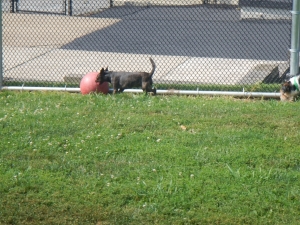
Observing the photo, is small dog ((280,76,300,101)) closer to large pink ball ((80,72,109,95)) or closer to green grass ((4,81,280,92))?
green grass ((4,81,280,92))

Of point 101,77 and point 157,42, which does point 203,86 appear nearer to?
point 101,77

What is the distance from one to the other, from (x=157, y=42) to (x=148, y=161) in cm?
771

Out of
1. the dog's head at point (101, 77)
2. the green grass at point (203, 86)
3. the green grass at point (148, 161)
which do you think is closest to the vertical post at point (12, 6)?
the green grass at point (203, 86)

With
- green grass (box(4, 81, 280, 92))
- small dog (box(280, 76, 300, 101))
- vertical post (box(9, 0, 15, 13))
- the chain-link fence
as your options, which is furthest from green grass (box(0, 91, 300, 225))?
vertical post (box(9, 0, 15, 13))

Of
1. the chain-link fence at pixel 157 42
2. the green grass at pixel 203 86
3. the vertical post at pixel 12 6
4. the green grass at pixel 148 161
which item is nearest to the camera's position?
the green grass at pixel 148 161

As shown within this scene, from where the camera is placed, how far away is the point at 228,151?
601cm

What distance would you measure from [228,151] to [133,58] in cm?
555

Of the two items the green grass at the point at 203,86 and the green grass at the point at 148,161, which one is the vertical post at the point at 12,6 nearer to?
the green grass at the point at 203,86

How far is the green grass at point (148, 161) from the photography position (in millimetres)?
4926

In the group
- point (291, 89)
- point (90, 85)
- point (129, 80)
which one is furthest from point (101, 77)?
point (291, 89)

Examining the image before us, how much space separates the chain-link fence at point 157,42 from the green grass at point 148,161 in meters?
1.58

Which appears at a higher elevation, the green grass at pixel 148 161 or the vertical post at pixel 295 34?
the vertical post at pixel 295 34

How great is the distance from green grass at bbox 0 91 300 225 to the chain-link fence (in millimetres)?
1575

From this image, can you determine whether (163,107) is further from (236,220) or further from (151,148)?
(236,220)
